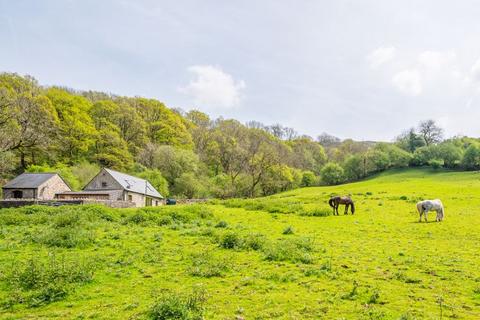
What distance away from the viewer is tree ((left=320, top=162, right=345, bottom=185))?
86.6 meters

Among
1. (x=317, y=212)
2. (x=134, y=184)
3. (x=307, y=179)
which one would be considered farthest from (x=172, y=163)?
(x=317, y=212)

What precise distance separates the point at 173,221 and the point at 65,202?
15973 mm

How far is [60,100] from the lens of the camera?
2542 inches

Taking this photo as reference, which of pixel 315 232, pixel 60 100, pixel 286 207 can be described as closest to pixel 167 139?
pixel 60 100

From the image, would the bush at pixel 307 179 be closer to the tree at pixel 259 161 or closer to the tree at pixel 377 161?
the tree at pixel 259 161

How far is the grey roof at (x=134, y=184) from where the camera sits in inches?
1884

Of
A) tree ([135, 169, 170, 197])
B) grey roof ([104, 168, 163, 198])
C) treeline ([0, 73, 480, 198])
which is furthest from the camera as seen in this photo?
treeline ([0, 73, 480, 198])

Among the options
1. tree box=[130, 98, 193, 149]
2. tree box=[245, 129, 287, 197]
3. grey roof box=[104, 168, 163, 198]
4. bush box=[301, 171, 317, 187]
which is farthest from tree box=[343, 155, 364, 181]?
grey roof box=[104, 168, 163, 198]

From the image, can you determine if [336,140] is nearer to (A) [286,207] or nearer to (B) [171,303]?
(A) [286,207]

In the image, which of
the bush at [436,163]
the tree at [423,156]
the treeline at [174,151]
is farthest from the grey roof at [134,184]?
the tree at [423,156]

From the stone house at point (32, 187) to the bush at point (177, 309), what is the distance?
4204cm

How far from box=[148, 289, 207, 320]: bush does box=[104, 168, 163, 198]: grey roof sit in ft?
137

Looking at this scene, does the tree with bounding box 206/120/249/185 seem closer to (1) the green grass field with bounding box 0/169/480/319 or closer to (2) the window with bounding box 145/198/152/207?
(2) the window with bounding box 145/198/152/207

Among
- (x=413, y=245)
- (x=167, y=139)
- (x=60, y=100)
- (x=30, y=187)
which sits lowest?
(x=413, y=245)
